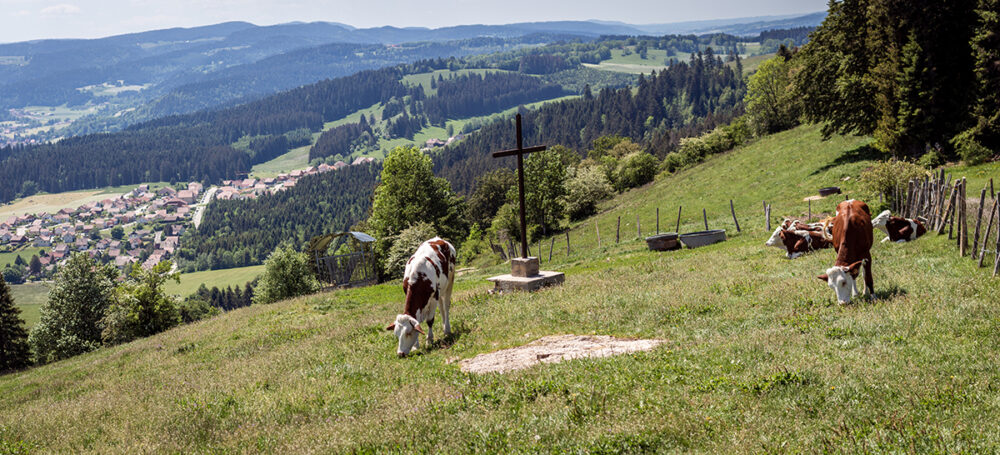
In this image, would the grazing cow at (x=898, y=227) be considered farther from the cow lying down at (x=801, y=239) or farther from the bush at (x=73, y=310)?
the bush at (x=73, y=310)

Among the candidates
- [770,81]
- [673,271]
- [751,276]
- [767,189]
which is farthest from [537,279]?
[770,81]

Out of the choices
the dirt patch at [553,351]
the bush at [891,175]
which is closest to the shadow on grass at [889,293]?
the dirt patch at [553,351]

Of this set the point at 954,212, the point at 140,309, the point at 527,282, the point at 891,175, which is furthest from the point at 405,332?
the point at 140,309

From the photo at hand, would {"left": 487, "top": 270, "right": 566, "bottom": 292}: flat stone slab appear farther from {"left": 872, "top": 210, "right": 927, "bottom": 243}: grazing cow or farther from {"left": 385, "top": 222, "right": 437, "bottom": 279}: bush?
{"left": 385, "top": 222, "right": 437, "bottom": 279}: bush

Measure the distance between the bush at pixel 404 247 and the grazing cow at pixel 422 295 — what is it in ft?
124

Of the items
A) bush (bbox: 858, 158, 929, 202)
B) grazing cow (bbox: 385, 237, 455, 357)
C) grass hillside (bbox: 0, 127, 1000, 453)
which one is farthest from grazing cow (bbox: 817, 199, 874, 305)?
bush (bbox: 858, 158, 929, 202)

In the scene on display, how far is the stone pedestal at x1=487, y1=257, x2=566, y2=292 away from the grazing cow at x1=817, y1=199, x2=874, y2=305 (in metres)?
10.3

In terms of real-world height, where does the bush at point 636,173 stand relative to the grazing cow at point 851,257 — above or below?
below

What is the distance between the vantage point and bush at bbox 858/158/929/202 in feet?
88.0

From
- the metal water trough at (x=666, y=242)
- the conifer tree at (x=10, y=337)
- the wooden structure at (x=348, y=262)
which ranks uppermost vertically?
the metal water trough at (x=666, y=242)

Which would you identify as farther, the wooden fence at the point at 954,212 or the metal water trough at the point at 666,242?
the metal water trough at the point at 666,242

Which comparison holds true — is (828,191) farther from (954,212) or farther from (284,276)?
(284,276)

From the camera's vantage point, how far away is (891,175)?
2772 cm

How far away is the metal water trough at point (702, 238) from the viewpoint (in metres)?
30.8
